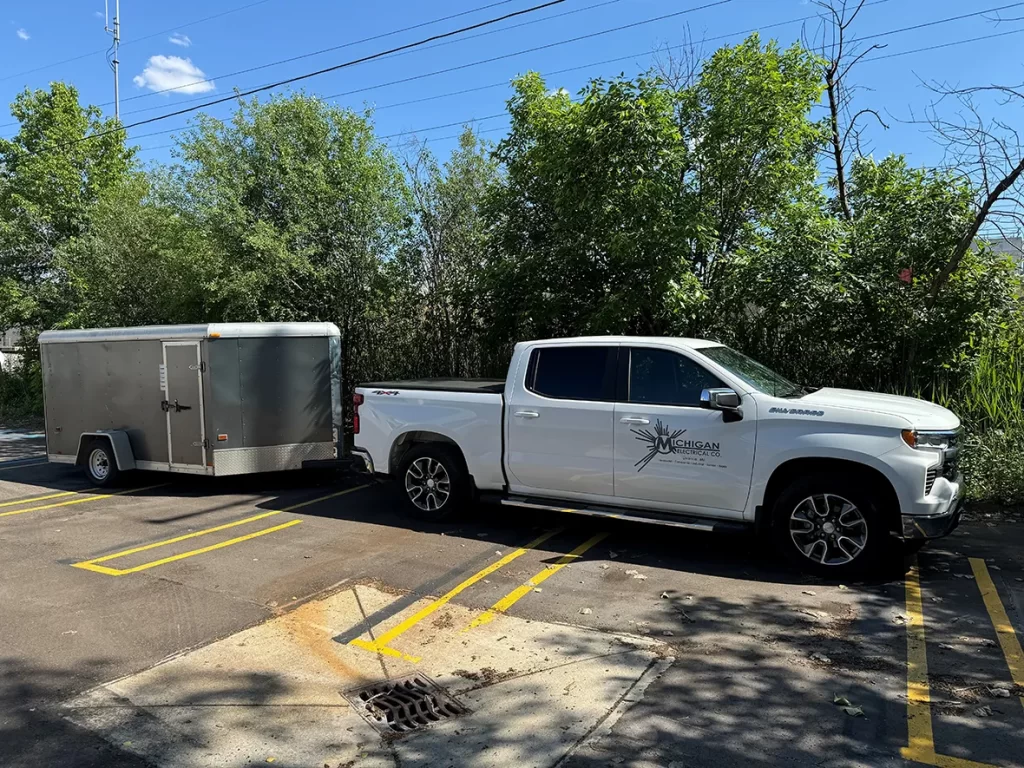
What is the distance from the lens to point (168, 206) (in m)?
13.1

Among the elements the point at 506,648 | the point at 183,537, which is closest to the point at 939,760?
the point at 506,648

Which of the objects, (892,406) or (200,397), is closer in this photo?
(892,406)

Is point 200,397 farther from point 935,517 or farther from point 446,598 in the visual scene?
point 935,517

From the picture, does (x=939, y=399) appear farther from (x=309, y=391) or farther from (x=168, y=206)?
(x=168, y=206)

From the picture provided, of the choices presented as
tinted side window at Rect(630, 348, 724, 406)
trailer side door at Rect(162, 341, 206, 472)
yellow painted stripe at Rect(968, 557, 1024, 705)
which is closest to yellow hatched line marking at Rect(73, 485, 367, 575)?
trailer side door at Rect(162, 341, 206, 472)

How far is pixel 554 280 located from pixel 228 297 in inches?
233

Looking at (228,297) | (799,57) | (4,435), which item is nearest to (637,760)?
(799,57)

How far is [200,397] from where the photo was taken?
8.89 m

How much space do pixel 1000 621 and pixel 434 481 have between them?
495cm

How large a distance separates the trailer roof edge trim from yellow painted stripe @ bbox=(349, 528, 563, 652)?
4.50m

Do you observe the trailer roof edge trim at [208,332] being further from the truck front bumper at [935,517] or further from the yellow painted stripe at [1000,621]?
the yellow painted stripe at [1000,621]

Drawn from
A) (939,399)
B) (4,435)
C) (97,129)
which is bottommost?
(4,435)

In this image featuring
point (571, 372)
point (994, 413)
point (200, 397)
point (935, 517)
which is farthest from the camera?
point (200, 397)

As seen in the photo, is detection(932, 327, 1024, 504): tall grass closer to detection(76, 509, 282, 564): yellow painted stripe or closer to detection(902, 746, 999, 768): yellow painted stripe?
detection(902, 746, 999, 768): yellow painted stripe
